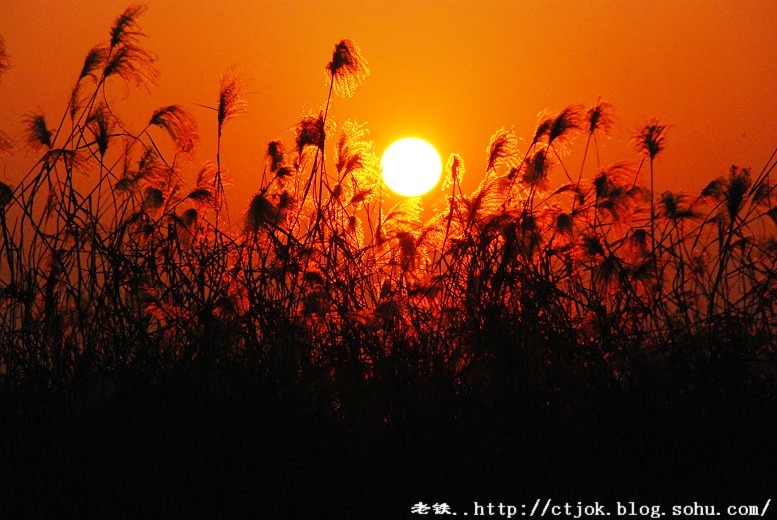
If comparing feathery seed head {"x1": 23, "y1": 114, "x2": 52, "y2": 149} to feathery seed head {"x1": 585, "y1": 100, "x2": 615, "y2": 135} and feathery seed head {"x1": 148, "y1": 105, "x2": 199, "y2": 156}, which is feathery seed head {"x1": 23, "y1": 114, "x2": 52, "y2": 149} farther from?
feathery seed head {"x1": 585, "y1": 100, "x2": 615, "y2": 135}

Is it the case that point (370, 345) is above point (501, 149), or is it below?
below

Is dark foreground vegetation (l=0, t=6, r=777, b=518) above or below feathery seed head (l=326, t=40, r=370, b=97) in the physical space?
below

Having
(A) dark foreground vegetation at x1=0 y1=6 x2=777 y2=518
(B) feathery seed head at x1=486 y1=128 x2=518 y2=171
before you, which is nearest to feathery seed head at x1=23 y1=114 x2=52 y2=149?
(A) dark foreground vegetation at x1=0 y1=6 x2=777 y2=518

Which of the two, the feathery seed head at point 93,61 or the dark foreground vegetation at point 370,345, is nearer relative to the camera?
the dark foreground vegetation at point 370,345

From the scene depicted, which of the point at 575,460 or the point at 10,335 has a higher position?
the point at 10,335

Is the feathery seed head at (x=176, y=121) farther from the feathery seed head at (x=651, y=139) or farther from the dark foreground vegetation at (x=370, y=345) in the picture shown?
the feathery seed head at (x=651, y=139)

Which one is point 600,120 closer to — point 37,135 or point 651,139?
point 651,139

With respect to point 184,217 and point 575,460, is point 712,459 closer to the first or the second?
point 575,460

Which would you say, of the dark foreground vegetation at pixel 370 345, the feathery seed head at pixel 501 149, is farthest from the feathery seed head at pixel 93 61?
the feathery seed head at pixel 501 149

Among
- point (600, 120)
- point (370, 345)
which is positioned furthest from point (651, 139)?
point (370, 345)

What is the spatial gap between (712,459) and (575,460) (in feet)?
1.42

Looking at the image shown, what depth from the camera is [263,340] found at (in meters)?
3.75

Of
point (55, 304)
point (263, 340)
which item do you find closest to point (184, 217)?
point (55, 304)

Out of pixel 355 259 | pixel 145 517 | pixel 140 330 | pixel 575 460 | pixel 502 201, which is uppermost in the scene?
pixel 502 201
